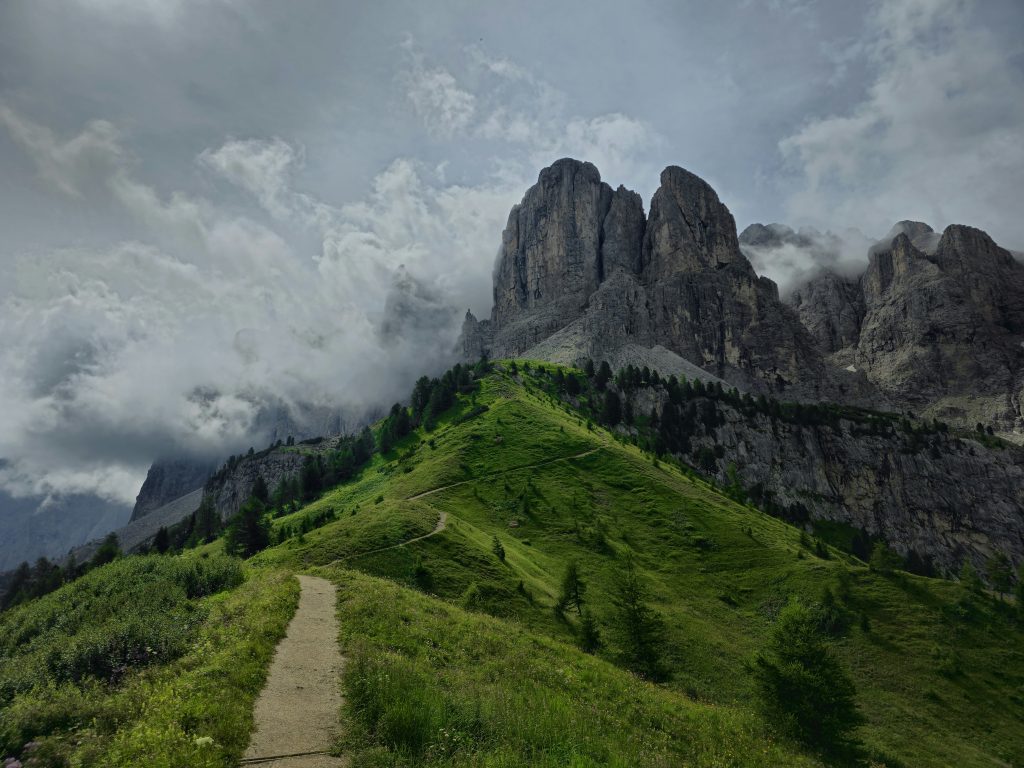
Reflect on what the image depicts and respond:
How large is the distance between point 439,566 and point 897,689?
43633 mm

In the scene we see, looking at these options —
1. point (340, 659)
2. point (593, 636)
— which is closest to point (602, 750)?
point (340, 659)

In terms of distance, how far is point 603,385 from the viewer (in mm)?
194250

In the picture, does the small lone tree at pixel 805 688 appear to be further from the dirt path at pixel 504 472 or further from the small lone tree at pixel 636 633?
the dirt path at pixel 504 472

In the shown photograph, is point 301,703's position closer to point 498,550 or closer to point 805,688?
point 805,688

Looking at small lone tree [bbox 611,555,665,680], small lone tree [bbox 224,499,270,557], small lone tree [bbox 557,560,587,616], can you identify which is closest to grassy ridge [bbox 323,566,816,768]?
small lone tree [bbox 611,555,665,680]

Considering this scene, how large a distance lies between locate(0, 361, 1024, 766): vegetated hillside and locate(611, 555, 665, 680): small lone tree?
0.89 feet

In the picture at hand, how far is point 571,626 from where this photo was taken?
45.0 meters

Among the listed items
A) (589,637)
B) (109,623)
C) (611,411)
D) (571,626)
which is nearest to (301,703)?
(109,623)

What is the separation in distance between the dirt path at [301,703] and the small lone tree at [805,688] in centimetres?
2345

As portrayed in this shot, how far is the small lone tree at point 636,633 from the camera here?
125 ft

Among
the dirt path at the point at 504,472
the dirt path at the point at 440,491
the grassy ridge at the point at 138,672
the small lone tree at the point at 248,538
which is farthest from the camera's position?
the dirt path at the point at 504,472

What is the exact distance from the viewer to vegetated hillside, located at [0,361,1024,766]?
43.9ft

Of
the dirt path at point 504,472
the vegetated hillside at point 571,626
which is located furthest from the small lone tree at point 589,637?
the dirt path at point 504,472

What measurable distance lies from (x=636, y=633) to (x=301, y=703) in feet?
102
